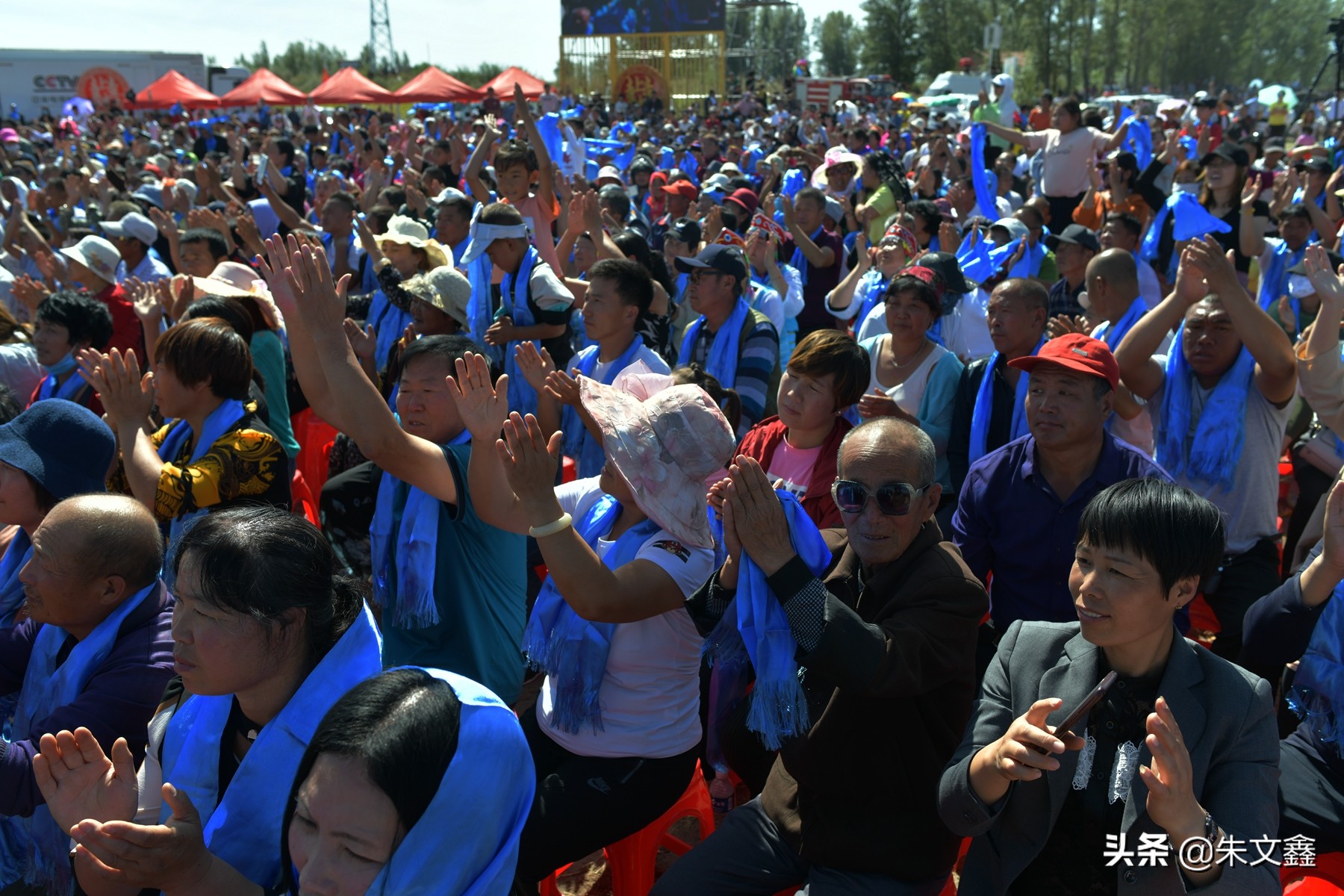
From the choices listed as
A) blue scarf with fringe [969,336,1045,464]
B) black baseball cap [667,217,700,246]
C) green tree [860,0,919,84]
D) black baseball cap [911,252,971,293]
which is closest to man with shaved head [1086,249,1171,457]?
black baseball cap [911,252,971,293]

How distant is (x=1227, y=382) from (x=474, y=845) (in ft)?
11.3

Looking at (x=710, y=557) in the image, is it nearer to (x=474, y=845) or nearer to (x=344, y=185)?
(x=474, y=845)

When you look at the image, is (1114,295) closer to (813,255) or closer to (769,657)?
(813,255)

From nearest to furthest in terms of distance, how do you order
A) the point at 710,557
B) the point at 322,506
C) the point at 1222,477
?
the point at 710,557, the point at 322,506, the point at 1222,477

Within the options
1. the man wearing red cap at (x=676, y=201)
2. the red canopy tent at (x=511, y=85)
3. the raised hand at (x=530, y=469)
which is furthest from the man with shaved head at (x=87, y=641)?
the red canopy tent at (x=511, y=85)

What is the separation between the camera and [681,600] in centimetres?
269

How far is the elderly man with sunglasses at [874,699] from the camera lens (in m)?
2.36

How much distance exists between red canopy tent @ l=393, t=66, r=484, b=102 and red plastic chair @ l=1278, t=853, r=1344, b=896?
29.9 metres

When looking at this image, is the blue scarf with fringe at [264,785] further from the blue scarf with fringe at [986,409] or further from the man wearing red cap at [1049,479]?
the blue scarf with fringe at [986,409]

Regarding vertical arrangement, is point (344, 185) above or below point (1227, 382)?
above

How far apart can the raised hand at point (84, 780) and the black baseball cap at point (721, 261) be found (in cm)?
379

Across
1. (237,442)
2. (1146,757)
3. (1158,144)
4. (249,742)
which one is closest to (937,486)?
(1146,757)

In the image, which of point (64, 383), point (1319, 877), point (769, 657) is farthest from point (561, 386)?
point (64, 383)

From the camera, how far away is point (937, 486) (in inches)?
104
